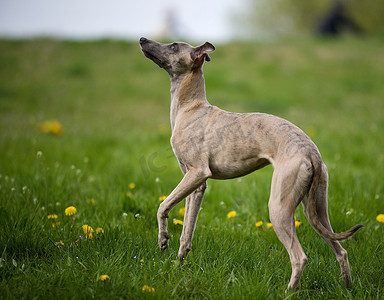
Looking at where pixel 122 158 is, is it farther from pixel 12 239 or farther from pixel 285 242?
pixel 285 242

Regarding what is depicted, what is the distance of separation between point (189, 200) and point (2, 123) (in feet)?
23.5

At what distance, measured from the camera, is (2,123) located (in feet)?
30.1

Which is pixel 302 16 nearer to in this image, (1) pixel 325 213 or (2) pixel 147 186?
(2) pixel 147 186

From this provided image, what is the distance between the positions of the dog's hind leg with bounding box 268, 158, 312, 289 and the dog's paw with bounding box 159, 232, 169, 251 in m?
0.93

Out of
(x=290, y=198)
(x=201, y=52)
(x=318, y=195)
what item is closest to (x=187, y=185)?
(x=290, y=198)

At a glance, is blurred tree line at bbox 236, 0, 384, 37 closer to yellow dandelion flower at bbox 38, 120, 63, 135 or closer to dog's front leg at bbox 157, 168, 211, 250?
yellow dandelion flower at bbox 38, 120, 63, 135

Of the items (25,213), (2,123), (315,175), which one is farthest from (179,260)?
(2,123)

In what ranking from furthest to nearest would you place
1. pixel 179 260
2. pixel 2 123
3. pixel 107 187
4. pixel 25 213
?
pixel 2 123 → pixel 107 187 → pixel 25 213 → pixel 179 260

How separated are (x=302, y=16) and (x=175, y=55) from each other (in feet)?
92.7

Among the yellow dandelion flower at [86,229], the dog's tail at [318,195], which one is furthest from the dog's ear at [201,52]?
the yellow dandelion flower at [86,229]

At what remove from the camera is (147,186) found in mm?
5559

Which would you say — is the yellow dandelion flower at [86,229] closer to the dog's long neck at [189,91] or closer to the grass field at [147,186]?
the grass field at [147,186]

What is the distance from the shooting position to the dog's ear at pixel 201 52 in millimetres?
3270

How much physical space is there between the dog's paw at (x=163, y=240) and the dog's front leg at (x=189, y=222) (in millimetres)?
121
